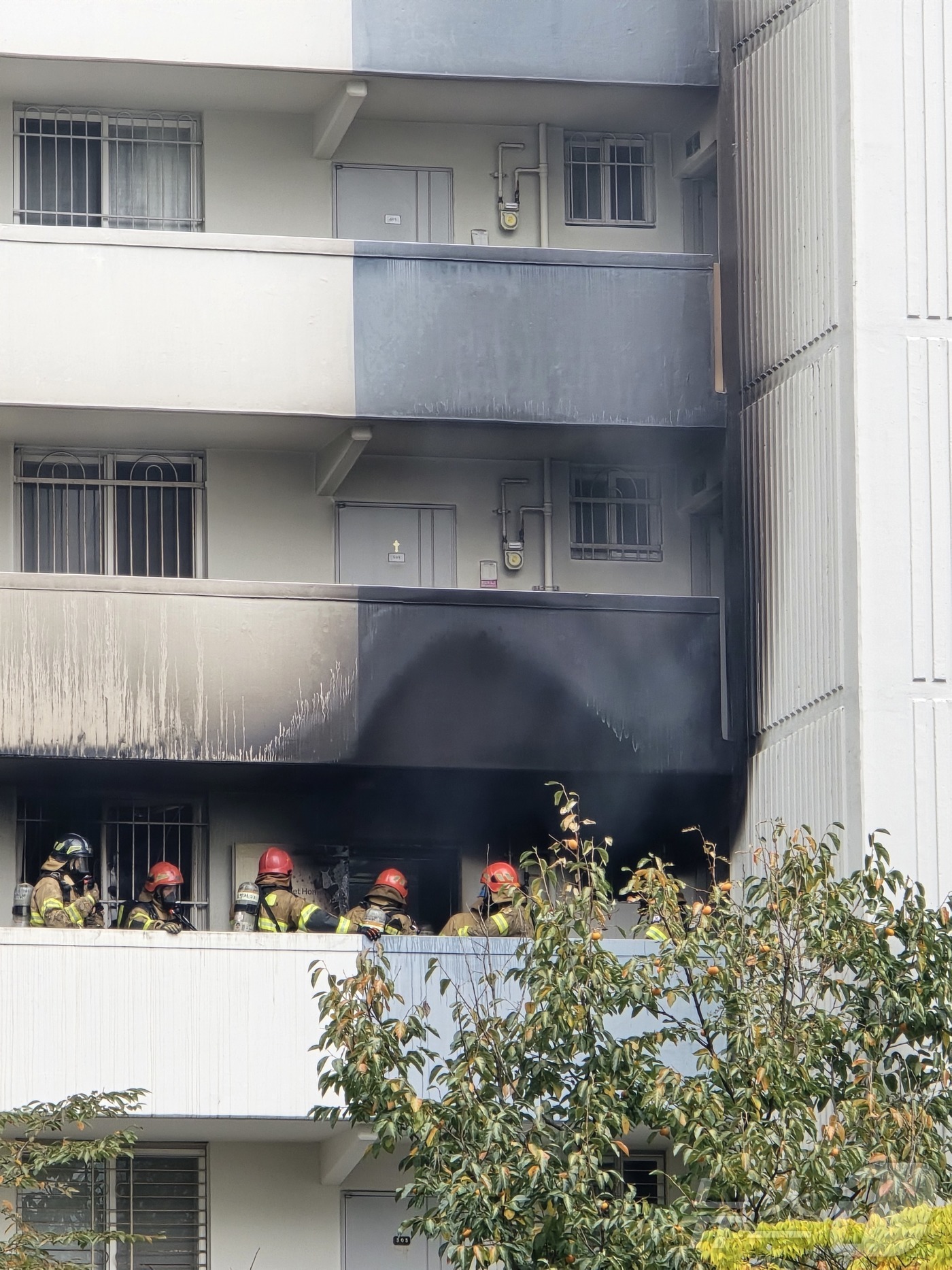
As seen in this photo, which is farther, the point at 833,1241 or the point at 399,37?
the point at 399,37

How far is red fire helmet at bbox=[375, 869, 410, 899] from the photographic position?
2239cm

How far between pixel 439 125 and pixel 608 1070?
12086mm

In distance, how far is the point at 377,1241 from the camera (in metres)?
22.5

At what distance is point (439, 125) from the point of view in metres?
24.7

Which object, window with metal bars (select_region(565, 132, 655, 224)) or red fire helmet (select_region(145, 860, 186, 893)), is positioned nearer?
red fire helmet (select_region(145, 860, 186, 893))

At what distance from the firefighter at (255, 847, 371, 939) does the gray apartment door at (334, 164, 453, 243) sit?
6.06 m

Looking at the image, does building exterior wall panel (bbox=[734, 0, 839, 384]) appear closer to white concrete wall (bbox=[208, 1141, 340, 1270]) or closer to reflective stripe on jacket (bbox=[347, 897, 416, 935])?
reflective stripe on jacket (bbox=[347, 897, 416, 935])

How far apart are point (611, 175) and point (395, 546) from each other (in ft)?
14.1

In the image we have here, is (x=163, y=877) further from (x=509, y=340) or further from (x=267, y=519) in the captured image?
(x=509, y=340)

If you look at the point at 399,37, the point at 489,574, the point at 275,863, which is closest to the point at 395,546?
the point at 489,574

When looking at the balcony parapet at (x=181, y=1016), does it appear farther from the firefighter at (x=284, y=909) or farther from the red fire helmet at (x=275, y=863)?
the red fire helmet at (x=275, y=863)

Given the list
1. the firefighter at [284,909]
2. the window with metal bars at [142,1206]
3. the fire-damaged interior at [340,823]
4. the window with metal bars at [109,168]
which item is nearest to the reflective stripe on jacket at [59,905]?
the fire-damaged interior at [340,823]

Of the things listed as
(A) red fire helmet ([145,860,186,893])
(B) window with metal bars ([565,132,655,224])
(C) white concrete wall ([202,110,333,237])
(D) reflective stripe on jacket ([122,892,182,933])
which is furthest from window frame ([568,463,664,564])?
(D) reflective stripe on jacket ([122,892,182,933])

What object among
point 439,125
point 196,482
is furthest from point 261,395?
point 439,125
